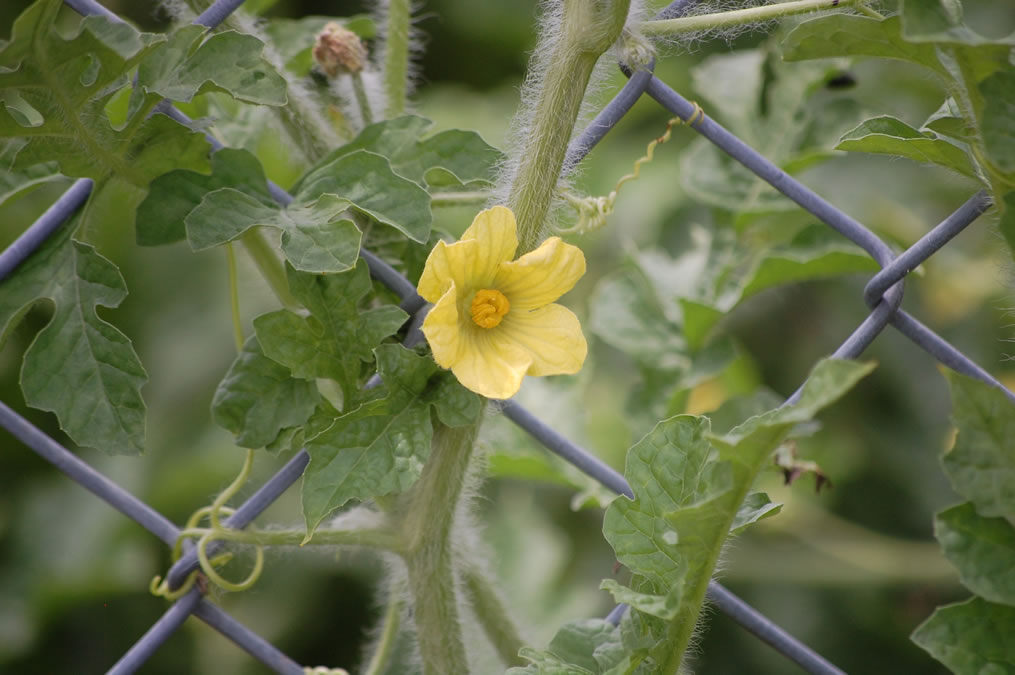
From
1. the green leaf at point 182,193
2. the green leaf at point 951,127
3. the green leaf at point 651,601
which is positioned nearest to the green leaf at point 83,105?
the green leaf at point 182,193

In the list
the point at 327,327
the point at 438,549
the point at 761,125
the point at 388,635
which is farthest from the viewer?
the point at 761,125

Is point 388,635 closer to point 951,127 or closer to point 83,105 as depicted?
point 83,105

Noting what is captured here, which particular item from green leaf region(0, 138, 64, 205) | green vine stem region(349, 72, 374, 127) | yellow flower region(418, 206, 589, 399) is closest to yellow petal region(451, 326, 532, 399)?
yellow flower region(418, 206, 589, 399)

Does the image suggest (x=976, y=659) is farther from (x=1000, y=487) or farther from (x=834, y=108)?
(x=834, y=108)

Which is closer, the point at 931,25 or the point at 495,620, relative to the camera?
the point at 931,25

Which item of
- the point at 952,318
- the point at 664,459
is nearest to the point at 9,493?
the point at 664,459

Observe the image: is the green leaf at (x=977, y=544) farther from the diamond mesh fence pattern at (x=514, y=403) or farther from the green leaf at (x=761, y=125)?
the green leaf at (x=761, y=125)

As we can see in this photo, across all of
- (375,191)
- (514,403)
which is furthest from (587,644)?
(375,191)
